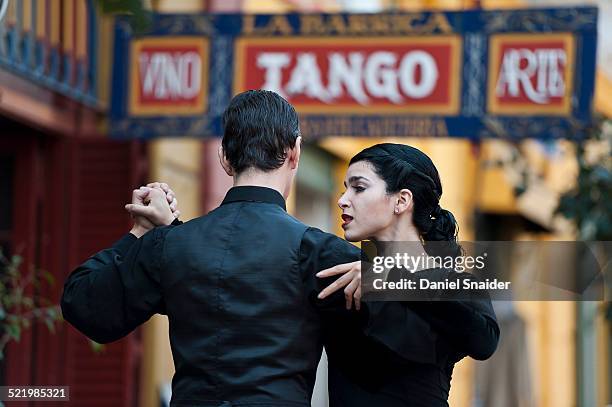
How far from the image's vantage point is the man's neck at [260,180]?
409cm

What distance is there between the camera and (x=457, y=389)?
14.8 m

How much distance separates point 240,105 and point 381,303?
0.60 m

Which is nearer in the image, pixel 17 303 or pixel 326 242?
pixel 326 242

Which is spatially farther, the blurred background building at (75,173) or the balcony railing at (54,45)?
the blurred background building at (75,173)

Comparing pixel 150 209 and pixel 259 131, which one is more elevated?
pixel 259 131

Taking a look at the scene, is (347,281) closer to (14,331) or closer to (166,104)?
(14,331)

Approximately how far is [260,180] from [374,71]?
4.39 m

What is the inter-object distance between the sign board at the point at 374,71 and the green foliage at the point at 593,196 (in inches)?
43.8

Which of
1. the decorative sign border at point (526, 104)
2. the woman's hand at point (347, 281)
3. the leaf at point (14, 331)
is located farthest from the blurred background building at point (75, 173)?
the woman's hand at point (347, 281)

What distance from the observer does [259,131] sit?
13.3ft

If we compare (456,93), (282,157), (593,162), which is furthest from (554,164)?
(282,157)

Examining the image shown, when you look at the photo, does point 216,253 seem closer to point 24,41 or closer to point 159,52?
point 24,41

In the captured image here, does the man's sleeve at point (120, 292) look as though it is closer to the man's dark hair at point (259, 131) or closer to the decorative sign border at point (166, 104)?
the man's dark hair at point (259, 131)

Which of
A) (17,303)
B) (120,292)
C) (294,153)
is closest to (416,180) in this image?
(294,153)
